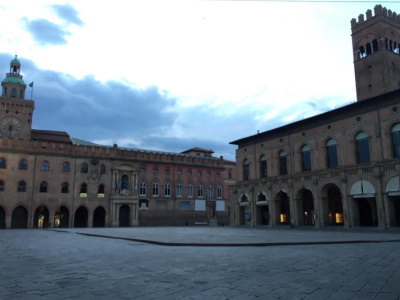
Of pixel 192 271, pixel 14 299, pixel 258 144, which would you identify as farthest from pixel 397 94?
pixel 14 299

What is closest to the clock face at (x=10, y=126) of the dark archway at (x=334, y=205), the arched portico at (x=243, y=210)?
the arched portico at (x=243, y=210)

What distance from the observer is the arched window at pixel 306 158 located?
135 ft

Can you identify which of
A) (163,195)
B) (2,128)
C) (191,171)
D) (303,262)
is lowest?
(303,262)

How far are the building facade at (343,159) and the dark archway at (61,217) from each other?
82.6 ft

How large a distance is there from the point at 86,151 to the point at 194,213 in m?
22.2

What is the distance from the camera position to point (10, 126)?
2077 inches

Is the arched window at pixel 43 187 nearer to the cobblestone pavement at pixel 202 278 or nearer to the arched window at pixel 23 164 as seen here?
the arched window at pixel 23 164

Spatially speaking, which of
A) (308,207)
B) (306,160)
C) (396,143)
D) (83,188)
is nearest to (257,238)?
(396,143)

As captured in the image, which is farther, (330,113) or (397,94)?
(330,113)

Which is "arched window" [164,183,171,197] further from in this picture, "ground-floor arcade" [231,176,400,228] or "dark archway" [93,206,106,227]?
"ground-floor arcade" [231,176,400,228]

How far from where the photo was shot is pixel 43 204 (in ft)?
163

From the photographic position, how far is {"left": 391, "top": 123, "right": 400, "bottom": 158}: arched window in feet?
105

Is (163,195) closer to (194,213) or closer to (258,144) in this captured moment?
(194,213)

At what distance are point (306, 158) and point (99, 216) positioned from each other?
111 ft
